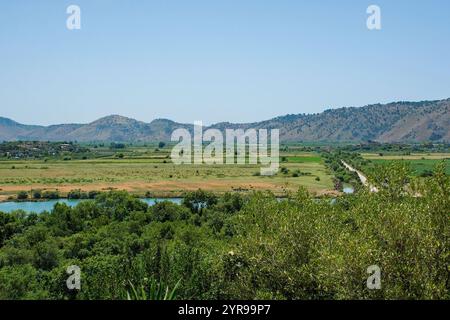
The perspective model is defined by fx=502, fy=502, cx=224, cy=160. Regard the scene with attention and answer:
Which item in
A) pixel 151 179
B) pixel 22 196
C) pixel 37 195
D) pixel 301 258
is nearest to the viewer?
pixel 301 258

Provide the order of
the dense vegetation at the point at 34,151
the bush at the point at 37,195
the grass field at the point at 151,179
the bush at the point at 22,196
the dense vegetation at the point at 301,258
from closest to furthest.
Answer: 1. the dense vegetation at the point at 301,258
2. the bush at the point at 22,196
3. the bush at the point at 37,195
4. the grass field at the point at 151,179
5. the dense vegetation at the point at 34,151

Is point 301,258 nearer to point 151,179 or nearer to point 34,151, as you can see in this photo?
point 151,179

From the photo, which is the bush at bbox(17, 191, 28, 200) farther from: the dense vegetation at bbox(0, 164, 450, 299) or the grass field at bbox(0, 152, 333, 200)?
the dense vegetation at bbox(0, 164, 450, 299)

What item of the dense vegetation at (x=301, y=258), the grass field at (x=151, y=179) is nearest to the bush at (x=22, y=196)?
the grass field at (x=151, y=179)

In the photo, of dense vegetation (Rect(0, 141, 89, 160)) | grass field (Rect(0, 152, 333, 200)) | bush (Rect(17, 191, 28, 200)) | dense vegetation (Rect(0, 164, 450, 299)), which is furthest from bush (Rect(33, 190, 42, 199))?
dense vegetation (Rect(0, 141, 89, 160))

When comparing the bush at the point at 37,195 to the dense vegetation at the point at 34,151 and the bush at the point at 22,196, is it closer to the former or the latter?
the bush at the point at 22,196

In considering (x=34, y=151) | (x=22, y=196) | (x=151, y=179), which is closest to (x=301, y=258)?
(x=22, y=196)

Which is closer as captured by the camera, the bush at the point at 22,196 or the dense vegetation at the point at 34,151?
the bush at the point at 22,196

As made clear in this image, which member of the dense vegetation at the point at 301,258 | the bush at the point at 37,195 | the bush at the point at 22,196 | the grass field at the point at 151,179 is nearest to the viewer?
the dense vegetation at the point at 301,258

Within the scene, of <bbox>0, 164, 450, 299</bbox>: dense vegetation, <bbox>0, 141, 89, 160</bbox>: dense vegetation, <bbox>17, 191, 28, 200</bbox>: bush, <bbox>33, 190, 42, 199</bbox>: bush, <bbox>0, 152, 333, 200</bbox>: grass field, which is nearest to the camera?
<bbox>0, 164, 450, 299</bbox>: dense vegetation
